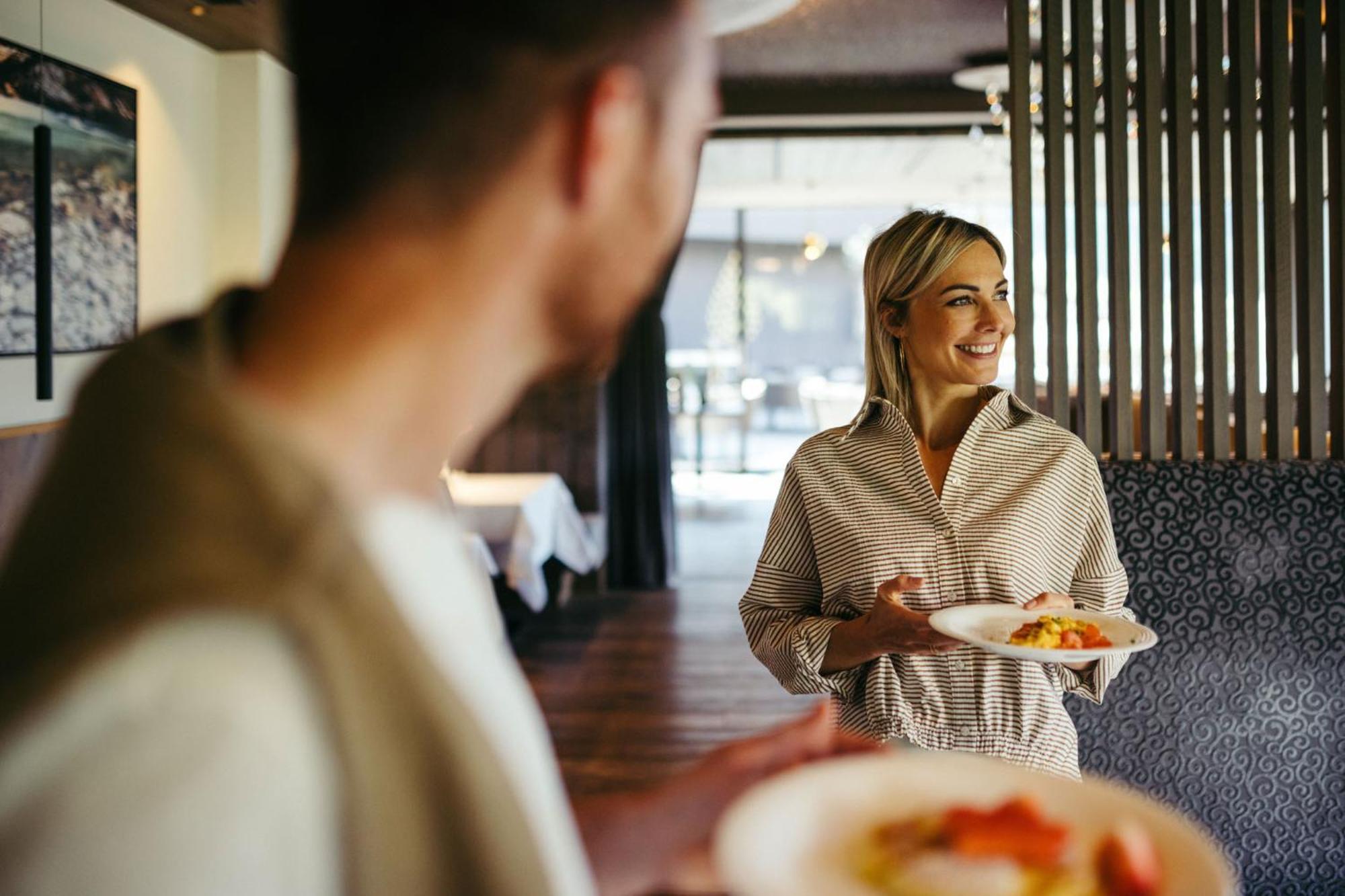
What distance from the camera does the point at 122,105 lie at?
14.1 feet

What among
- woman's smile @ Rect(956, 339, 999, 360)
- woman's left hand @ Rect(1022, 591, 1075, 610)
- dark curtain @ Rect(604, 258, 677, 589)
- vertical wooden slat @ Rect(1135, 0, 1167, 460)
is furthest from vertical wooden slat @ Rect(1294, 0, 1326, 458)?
dark curtain @ Rect(604, 258, 677, 589)

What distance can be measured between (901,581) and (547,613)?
4.64m

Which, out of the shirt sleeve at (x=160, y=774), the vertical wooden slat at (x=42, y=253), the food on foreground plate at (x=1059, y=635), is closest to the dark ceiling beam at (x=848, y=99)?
the vertical wooden slat at (x=42, y=253)

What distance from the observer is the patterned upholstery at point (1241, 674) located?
233 centimetres

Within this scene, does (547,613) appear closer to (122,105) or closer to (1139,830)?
(122,105)

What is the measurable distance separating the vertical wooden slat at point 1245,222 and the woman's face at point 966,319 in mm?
992

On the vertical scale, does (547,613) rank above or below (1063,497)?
below

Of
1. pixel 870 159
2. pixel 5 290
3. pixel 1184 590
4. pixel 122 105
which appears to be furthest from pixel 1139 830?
pixel 870 159

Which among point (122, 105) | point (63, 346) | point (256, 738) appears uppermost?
point (122, 105)

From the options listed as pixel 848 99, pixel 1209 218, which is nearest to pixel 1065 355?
pixel 1209 218

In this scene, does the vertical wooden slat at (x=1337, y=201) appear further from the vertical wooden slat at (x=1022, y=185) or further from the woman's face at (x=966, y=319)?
the woman's face at (x=966, y=319)

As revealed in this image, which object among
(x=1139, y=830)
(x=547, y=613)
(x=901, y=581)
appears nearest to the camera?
(x=1139, y=830)

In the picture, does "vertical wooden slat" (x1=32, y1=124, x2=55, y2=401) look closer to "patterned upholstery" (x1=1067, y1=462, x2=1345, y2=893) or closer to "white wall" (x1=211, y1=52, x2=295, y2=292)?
"white wall" (x1=211, y1=52, x2=295, y2=292)

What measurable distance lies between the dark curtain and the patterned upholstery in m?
4.42
